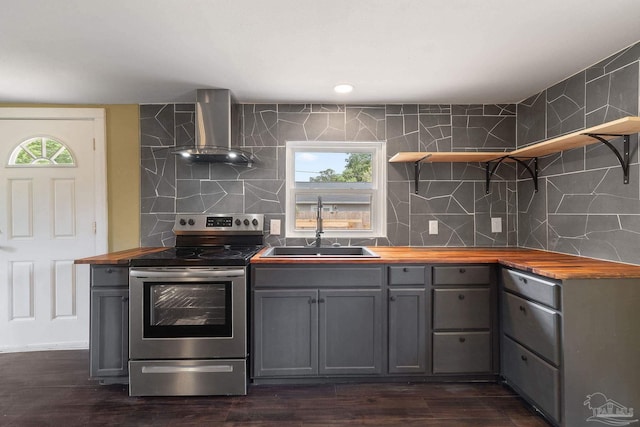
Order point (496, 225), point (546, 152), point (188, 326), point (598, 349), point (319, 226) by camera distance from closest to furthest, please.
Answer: point (598, 349) < point (188, 326) < point (546, 152) < point (319, 226) < point (496, 225)

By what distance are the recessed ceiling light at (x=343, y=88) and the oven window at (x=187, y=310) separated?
1654 millimetres

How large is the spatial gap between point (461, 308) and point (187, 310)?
1.85 meters

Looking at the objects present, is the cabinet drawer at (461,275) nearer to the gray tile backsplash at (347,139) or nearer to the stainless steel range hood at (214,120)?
the gray tile backsplash at (347,139)

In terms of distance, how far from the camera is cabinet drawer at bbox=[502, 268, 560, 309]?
1.71 meters

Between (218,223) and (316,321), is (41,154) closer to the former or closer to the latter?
(218,223)

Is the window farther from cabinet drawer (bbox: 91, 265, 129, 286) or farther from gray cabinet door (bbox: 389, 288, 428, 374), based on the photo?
cabinet drawer (bbox: 91, 265, 129, 286)

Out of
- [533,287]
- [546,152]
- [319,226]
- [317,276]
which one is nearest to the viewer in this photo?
[533,287]

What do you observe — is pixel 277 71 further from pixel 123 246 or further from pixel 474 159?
pixel 123 246

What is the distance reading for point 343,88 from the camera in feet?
8.16

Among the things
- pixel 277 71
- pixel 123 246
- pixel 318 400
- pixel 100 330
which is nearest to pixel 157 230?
pixel 123 246

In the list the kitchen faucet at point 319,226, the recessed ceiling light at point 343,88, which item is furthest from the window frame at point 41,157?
the recessed ceiling light at point 343,88

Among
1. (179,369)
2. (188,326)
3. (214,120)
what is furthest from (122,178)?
(179,369)

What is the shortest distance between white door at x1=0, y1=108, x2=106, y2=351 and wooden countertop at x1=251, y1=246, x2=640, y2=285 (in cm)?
171

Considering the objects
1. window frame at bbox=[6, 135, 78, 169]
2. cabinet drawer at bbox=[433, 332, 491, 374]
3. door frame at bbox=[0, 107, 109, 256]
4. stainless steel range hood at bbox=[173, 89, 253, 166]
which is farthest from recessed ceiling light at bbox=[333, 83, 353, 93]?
window frame at bbox=[6, 135, 78, 169]
